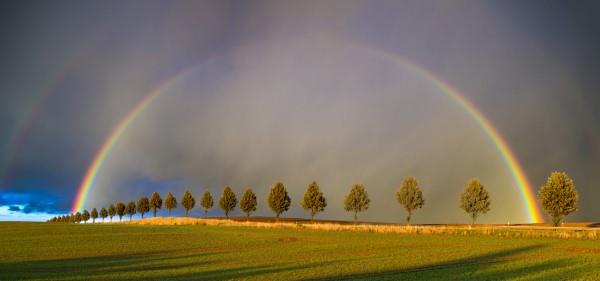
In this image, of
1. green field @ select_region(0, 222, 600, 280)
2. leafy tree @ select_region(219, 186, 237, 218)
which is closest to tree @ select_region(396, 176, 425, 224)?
leafy tree @ select_region(219, 186, 237, 218)

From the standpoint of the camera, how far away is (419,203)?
5733 inches

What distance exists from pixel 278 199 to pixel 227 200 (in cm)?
2380

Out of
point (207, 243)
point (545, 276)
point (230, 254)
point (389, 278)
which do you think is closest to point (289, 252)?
point (230, 254)

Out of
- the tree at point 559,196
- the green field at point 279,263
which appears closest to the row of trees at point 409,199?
the tree at point 559,196

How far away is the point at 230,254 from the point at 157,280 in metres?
16.9

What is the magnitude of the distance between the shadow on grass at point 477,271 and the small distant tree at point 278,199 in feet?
373

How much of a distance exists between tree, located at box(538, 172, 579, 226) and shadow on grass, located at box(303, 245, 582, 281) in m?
83.6

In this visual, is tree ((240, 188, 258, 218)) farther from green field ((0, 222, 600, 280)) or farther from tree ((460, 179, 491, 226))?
green field ((0, 222, 600, 280))

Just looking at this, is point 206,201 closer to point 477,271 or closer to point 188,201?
point 188,201

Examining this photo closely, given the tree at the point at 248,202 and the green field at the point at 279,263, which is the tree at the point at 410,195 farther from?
the green field at the point at 279,263

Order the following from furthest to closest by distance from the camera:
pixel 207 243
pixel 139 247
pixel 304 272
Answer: pixel 207 243 → pixel 139 247 → pixel 304 272

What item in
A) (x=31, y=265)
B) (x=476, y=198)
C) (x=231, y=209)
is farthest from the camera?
(x=231, y=209)

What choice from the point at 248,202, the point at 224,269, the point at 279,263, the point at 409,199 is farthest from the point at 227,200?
the point at 224,269

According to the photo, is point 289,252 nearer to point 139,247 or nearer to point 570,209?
point 139,247
